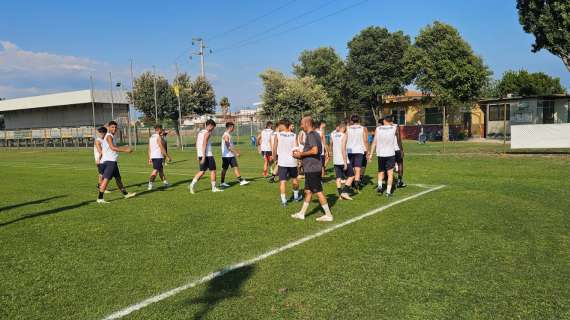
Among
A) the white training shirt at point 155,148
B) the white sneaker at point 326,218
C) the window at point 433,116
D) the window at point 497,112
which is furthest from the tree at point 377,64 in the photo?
the white sneaker at point 326,218

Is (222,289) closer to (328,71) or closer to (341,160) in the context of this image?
(341,160)

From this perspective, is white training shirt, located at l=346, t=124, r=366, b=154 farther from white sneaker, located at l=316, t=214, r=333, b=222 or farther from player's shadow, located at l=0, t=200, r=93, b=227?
player's shadow, located at l=0, t=200, r=93, b=227

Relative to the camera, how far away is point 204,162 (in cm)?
1075

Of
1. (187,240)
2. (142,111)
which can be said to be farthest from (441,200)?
(142,111)

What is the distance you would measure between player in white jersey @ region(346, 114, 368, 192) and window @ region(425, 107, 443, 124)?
3187cm

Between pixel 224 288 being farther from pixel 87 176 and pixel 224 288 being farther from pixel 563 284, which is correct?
pixel 87 176

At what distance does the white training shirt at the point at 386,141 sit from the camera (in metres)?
9.33

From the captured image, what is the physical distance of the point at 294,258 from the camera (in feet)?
17.3

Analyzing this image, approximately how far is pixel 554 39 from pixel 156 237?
25772 millimetres

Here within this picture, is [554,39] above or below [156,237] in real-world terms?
above

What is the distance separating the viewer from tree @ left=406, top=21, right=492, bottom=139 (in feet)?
119

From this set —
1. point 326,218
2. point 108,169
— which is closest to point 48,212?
point 108,169

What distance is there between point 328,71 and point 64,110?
116ft

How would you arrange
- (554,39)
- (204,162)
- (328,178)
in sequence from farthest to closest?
(554,39), (328,178), (204,162)
